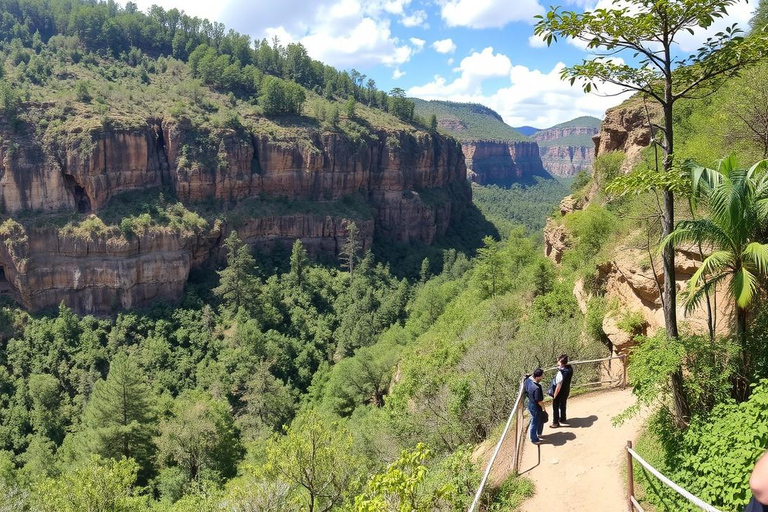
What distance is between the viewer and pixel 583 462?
33.2 feet

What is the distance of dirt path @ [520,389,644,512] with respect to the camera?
899 centimetres

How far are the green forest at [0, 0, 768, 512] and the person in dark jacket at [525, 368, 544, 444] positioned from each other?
1355 mm

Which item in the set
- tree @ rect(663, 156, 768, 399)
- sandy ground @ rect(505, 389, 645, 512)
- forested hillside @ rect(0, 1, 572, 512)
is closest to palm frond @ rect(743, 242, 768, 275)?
tree @ rect(663, 156, 768, 399)

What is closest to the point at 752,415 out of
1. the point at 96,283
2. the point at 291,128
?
the point at 96,283

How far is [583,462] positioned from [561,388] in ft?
5.58

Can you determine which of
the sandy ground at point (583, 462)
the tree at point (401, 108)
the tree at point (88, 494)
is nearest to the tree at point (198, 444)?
the tree at point (88, 494)

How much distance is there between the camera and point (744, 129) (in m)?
15.1

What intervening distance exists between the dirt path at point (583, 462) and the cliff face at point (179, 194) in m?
50.8

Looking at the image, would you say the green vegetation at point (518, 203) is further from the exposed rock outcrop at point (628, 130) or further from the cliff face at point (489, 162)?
the exposed rock outcrop at point (628, 130)

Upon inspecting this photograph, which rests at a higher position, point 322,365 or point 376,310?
point 376,310

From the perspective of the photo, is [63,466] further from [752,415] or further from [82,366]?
[752,415]

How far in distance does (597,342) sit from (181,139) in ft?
193

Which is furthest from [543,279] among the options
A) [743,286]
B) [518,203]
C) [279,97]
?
[518,203]

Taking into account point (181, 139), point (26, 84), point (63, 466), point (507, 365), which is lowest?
point (63, 466)
